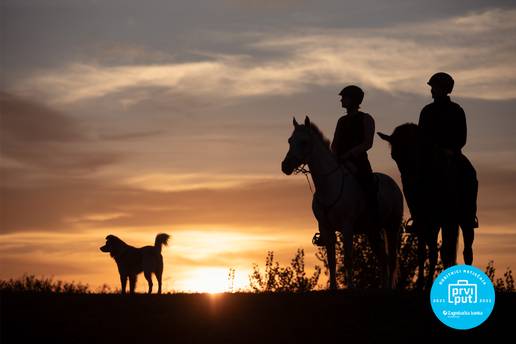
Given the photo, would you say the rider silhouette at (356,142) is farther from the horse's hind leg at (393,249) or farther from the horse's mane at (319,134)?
the horse's hind leg at (393,249)

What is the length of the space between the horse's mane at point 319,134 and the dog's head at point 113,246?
12.5 m

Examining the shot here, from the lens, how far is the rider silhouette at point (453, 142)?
739 inches

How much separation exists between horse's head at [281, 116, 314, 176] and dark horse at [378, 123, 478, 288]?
158cm

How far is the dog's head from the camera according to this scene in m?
30.0

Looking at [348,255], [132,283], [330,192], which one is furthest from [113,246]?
[348,255]

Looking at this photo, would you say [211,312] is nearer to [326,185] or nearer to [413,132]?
[326,185]

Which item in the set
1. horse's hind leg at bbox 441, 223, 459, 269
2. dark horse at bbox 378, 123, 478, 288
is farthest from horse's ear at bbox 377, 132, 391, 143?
horse's hind leg at bbox 441, 223, 459, 269

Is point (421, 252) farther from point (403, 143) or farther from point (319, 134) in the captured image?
point (319, 134)

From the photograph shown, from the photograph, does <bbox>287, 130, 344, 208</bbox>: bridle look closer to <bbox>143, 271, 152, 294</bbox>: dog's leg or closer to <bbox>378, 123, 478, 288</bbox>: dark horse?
<bbox>378, 123, 478, 288</bbox>: dark horse

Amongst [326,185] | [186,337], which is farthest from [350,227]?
[186,337]

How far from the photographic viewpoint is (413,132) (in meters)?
18.5

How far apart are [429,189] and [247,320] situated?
4903 mm

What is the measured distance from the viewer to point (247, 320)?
16.5 metres

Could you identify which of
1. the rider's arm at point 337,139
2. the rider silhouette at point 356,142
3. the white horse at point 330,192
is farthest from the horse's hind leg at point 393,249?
the rider's arm at point 337,139
